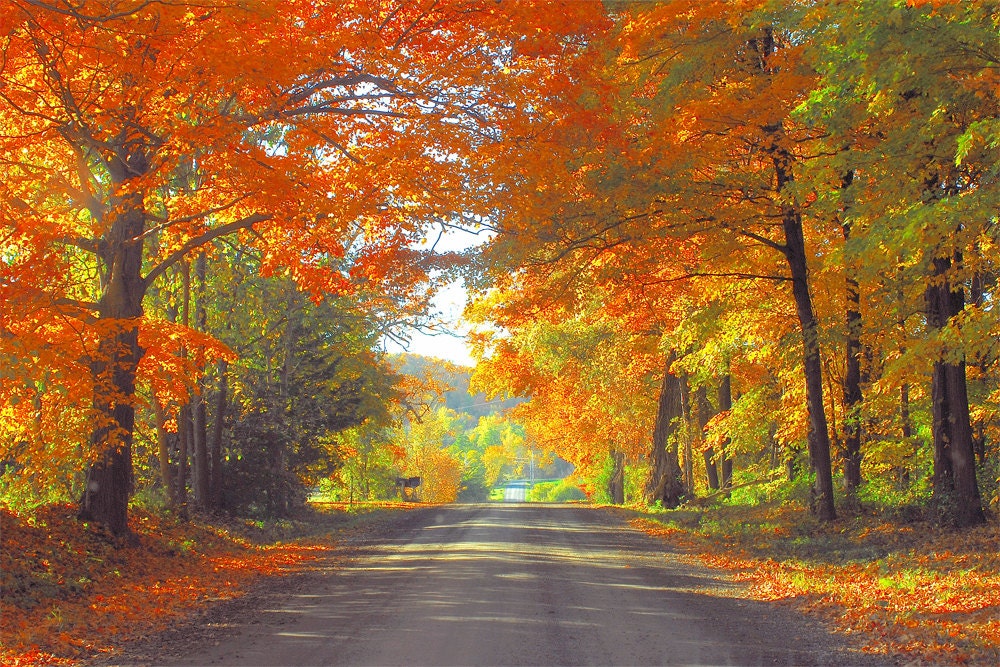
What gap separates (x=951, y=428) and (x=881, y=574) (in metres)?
4.08

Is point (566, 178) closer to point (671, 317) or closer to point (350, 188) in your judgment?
point (350, 188)

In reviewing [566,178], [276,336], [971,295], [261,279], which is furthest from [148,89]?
[971,295]

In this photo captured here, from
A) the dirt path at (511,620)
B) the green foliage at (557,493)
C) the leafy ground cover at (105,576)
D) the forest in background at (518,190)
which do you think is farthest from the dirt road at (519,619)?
the green foliage at (557,493)

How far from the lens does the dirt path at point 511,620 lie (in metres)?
7.55

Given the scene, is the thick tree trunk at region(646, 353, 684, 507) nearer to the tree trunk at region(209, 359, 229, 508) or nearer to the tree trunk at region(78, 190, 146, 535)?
the tree trunk at region(209, 359, 229, 508)

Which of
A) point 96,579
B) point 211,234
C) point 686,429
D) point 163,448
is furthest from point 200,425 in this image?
point 686,429

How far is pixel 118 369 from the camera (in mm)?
13500

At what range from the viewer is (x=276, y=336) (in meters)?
22.9

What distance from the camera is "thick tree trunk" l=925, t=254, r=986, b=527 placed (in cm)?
1397

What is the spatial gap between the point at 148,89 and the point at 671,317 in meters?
17.1

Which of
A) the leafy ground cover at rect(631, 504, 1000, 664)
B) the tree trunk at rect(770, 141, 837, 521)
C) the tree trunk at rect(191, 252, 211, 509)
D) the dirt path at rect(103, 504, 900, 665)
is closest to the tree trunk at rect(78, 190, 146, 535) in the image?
the dirt path at rect(103, 504, 900, 665)

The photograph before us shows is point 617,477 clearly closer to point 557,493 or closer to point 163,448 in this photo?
point 163,448

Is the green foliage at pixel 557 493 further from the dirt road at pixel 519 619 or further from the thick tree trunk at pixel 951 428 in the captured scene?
the dirt road at pixel 519 619

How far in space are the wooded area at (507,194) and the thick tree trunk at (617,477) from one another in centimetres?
2857
